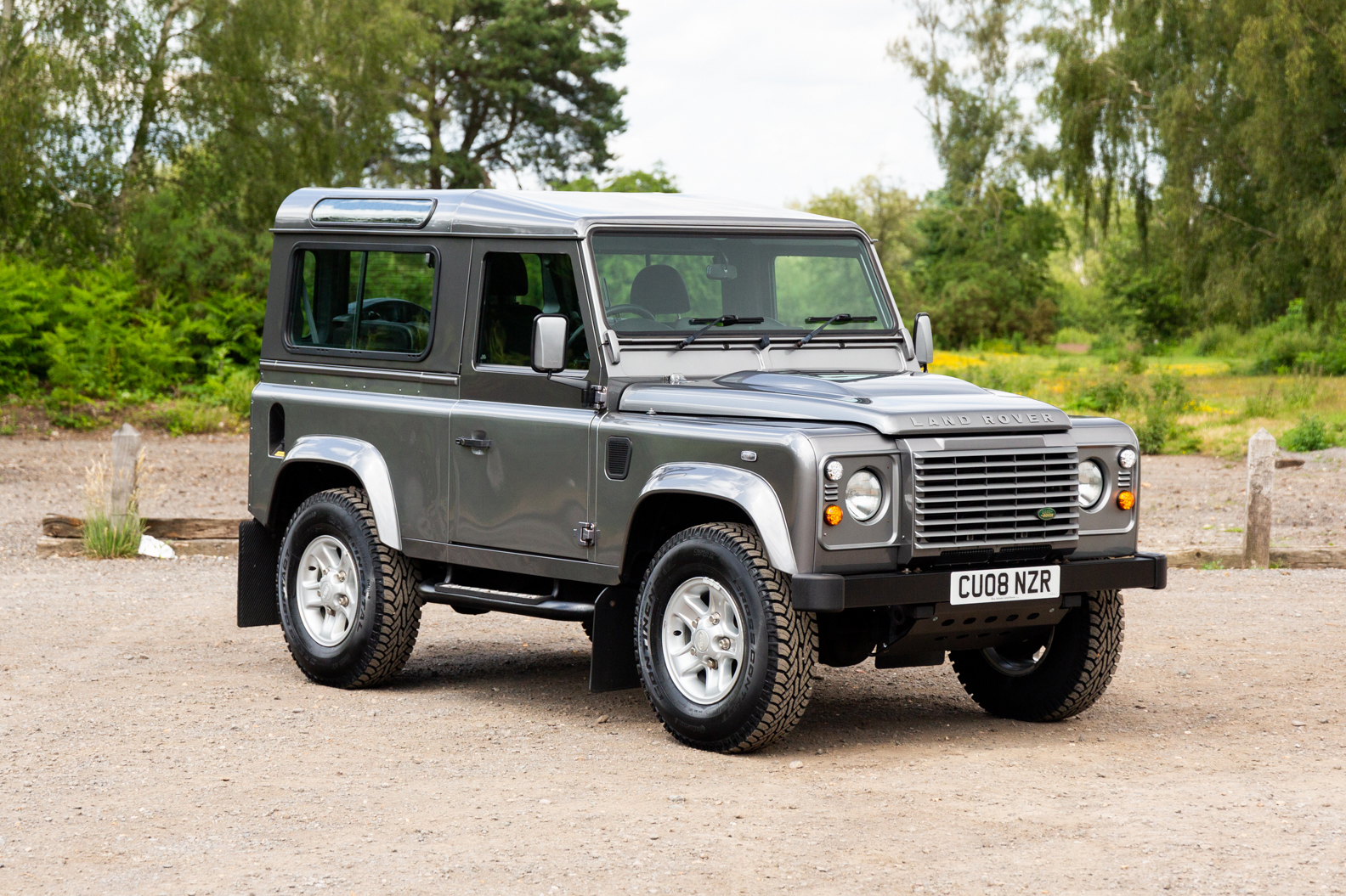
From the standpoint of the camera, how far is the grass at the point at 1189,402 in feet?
76.1

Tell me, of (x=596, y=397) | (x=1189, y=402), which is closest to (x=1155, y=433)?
(x=1189, y=402)

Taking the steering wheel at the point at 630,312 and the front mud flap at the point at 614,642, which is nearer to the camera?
the front mud flap at the point at 614,642

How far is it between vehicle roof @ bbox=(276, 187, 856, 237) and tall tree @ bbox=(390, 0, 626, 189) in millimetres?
38354

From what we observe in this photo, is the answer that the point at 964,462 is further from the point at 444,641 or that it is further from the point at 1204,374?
the point at 1204,374

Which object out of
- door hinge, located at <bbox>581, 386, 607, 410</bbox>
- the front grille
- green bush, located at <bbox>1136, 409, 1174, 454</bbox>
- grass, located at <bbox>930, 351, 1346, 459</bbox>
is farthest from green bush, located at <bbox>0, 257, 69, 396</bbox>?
the front grille

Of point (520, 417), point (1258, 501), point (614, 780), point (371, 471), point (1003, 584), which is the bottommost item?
point (614, 780)

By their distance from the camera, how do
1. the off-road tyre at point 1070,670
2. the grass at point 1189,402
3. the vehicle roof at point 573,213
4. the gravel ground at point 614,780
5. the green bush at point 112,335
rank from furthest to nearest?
the green bush at point 112,335 < the grass at point 1189,402 < the vehicle roof at point 573,213 < the off-road tyre at point 1070,670 < the gravel ground at point 614,780

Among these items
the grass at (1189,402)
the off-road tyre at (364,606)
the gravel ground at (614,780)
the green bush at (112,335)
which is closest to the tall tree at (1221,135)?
the grass at (1189,402)

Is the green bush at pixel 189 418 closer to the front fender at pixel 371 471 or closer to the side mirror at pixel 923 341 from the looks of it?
the front fender at pixel 371 471

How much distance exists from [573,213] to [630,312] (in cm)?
55

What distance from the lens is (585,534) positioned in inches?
282

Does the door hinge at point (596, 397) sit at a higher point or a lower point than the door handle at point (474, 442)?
higher

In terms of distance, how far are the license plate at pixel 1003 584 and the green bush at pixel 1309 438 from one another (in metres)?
16.7

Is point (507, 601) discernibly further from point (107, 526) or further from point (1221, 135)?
point (1221, 135)
